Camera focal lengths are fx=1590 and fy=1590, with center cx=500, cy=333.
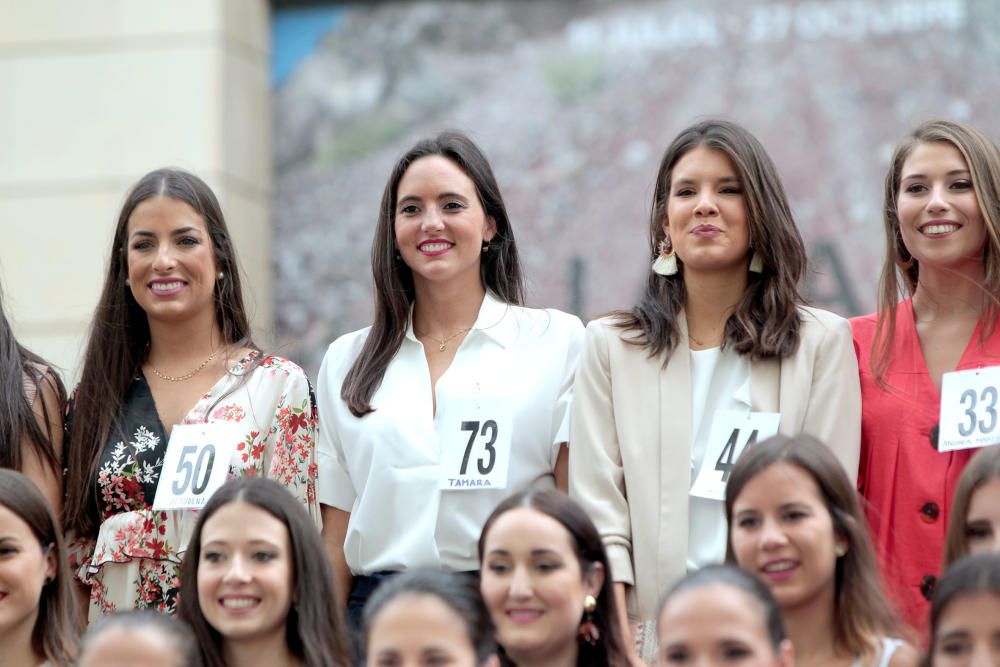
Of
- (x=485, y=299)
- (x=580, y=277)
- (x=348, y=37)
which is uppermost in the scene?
(x=348, y=37)

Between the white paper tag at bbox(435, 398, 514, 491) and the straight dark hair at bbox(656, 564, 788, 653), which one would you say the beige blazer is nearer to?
the white paper tag at bbox(435, 398, 514, 491)

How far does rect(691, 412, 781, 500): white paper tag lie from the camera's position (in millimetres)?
4234

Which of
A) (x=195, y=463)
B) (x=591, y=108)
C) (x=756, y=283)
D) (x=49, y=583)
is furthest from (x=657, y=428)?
(x=591, y=108)

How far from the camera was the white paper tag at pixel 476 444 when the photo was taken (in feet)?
14.7

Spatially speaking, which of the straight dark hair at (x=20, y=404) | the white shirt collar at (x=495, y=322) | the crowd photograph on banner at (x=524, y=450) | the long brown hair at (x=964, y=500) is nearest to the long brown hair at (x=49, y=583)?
the crowd photograph on banner at (x=524, y=450)

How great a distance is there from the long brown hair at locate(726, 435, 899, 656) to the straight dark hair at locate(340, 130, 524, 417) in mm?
1237

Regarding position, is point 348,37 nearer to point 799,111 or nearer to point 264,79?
point 264,79

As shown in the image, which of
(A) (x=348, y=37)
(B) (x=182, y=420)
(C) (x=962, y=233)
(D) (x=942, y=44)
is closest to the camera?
A: (C) (x=962, y=233)

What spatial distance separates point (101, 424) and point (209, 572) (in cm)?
91

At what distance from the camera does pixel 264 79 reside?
922 centimetres

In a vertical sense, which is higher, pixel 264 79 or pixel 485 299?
pixel 264 79

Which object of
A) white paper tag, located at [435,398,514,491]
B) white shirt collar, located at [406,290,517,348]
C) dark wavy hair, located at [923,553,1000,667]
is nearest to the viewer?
dark wavy hair, located at [923,553,1000,667]

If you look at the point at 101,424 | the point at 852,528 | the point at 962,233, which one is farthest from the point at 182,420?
the point at 962,233

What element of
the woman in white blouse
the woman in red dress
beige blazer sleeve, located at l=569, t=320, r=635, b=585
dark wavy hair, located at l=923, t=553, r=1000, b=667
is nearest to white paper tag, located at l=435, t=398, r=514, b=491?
the woman in white blouse
